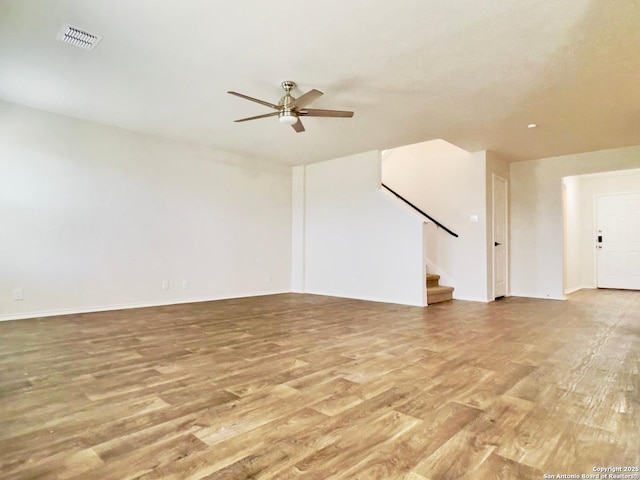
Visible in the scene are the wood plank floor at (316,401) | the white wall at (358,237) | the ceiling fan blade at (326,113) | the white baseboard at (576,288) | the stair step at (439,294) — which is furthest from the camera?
the white baseboard at (576,288)

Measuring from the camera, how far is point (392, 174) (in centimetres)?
726

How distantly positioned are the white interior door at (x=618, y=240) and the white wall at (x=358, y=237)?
17.7ft

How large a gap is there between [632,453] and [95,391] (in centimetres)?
278

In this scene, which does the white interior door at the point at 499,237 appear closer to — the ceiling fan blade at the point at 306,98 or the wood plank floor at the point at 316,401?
the wood plank floor at the point at 316,401

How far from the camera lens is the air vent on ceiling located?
2700 mm

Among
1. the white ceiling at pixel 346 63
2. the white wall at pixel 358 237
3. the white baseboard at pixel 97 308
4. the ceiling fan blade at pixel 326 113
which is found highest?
the white ceiling at pixel 346 63

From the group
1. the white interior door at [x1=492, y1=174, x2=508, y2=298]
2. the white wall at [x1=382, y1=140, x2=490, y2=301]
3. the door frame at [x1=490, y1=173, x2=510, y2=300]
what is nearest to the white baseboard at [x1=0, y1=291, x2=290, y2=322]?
the white wall at [x1=382, y1=140, x2=490, y2=301]

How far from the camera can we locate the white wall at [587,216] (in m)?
7.70

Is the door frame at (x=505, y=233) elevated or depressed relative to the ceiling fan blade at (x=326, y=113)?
depressed

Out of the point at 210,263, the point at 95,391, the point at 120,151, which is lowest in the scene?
the point at 95,391

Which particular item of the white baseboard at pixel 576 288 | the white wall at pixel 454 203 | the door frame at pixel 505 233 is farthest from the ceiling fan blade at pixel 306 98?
the white baseboard at pixel 576 288

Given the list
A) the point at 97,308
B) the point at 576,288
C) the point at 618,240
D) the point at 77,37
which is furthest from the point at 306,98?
the point at 618,240

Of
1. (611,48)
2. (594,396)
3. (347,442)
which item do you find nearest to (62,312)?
(347,442)

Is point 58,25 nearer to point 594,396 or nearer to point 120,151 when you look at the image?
point 120,151
